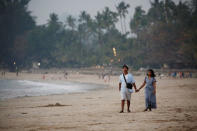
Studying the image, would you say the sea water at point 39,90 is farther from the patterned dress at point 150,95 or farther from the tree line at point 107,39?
the patterned dress at point 150,95

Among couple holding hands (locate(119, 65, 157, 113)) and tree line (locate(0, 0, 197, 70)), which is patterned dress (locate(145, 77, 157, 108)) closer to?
couple holding hands (locate(119, 65, 157, 113))

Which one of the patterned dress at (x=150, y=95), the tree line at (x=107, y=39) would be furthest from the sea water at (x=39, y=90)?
the patterned dress at (x=150, y=95)

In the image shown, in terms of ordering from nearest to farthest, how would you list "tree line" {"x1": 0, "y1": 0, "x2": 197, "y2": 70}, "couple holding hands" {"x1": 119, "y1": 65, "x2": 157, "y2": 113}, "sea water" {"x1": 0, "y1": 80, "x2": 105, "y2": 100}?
"couple holding hands" {"x1": 119, "y1": 65, "x2": 157, "y2": 113}, "sea water" {"x1": 0, "y1": 80, "x2": 105, "y2": 100}, "tree line" {"x1": 0, "y1": 0, "x2": 197, "y2": 70}

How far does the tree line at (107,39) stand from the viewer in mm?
50091

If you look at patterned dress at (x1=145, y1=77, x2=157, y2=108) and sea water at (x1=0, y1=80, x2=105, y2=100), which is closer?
patterned dress at (x1=145, y1=77, x2=157, y2=108)

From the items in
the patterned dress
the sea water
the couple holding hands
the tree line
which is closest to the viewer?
the couple holding hands

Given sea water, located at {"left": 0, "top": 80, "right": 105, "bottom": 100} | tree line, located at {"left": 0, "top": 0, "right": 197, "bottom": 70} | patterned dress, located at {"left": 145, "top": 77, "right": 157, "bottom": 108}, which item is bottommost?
sea water, located at {"left": 0, "top": 80, "right": 105, "bottom": 100}

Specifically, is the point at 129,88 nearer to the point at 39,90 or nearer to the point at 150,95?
the point at 150,95

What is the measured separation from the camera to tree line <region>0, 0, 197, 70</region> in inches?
1972


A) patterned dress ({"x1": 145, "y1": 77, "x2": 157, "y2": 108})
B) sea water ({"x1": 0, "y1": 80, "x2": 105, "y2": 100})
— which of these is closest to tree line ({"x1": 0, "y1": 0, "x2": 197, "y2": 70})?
sea water ({"x1": 0, "y1": 80, "x2": 105, "y2": 100})

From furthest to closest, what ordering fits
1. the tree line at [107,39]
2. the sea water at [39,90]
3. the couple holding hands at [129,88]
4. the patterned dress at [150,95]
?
the tree line at [107,39], the sea water at [39,90], the patterned dress at [150,95], the couple holding hands at [129,88]

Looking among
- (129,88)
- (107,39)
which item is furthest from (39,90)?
(107,39)

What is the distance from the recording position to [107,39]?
78.6m

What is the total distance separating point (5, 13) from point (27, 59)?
1916 centimetres
